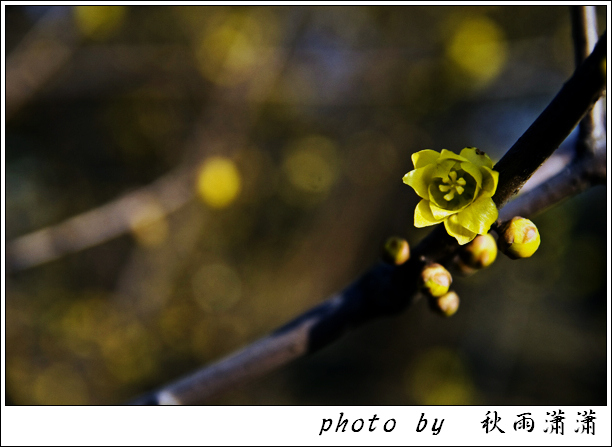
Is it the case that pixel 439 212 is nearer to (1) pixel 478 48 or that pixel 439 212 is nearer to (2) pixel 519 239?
(2) pixel 519 239

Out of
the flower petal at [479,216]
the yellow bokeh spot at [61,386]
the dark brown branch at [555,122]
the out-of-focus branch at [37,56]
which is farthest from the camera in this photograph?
the yellow bokeh spot at [61,386]

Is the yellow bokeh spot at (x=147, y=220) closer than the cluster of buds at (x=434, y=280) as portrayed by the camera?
No

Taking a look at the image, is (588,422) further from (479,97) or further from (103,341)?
(479,97)

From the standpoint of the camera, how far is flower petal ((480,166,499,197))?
1.94 ft

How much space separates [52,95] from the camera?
4.64 m

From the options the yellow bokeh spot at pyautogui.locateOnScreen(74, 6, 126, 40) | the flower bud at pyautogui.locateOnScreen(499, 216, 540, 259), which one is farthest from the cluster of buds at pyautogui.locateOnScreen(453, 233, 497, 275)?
the yellow bokeh spot at pyautogui.locateOnScreen(74, 6, 126, 40)

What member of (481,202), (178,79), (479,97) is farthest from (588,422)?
(178,79)

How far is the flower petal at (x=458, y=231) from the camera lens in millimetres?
639

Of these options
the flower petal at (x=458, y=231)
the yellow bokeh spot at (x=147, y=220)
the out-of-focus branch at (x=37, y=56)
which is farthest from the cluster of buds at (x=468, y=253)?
the out-of-focus branch at (x=37, y=56)

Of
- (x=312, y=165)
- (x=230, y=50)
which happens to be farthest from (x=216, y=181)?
(x=312, y=165)

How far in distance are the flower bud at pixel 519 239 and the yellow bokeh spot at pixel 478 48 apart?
3.79 m

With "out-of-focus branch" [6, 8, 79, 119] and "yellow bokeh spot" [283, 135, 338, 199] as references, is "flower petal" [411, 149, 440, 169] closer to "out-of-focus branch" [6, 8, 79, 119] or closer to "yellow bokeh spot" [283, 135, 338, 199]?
"out-of-focus branch" [6, 8, 79, 119]

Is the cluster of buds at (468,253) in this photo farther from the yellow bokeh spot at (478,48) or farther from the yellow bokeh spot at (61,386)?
the yellow bokeh spot at (61,386)

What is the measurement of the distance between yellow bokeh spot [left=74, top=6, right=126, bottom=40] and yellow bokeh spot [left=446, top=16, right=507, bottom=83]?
10.4 feet
